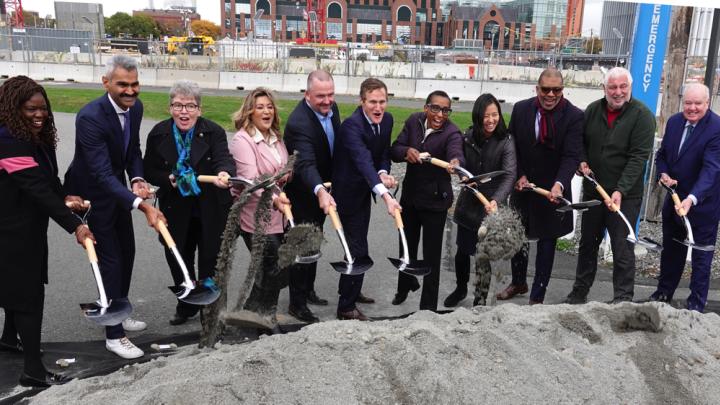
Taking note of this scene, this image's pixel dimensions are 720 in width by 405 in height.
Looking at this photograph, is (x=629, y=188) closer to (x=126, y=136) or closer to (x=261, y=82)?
(x=126, y=136)

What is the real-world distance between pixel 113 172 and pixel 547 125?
3.21 meters

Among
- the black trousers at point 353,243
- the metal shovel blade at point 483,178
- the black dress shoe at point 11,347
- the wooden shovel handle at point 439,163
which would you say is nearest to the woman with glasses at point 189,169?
the black trousers at point 353,243


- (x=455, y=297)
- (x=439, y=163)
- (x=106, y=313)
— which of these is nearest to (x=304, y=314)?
(x=455, y=297)

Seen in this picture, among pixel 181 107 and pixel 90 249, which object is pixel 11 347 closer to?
pixel 90 249

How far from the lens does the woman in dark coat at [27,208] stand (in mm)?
3287

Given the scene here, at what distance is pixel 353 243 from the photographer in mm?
4527

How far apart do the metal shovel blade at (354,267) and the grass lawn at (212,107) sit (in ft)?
28.7

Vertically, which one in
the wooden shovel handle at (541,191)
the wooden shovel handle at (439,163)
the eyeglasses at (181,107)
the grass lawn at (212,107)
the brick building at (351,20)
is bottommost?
the grass lawn at (212,107)

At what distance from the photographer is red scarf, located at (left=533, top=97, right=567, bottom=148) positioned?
4645mm

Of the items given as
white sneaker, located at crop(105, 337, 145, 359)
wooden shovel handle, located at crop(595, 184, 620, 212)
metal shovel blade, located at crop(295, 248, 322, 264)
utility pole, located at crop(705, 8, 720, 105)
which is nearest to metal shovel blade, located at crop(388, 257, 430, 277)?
metal shovel blade, located at crop(295, 248, 322, 264)

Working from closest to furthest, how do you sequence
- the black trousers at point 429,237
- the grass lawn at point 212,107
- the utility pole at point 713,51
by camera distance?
the black trousers at point 429,237 < the utility pole at point 713,51 < the grass lawn at point 212,107

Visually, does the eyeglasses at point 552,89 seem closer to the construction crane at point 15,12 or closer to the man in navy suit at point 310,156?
the man in navy suit at point 310,156

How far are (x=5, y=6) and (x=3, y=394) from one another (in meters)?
86.3

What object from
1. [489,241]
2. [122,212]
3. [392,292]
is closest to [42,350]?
[122,212]
